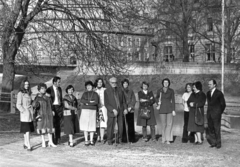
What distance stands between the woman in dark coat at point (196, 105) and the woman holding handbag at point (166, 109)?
0.52 meters

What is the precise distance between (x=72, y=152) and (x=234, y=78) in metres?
36.1

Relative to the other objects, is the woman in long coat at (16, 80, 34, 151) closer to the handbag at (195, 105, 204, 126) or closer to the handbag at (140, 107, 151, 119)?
the handbag at (140, 107, 151, 119)

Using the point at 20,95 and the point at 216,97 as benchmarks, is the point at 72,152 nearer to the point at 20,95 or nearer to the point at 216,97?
the point at 20,95

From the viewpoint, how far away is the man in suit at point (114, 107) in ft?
41.3

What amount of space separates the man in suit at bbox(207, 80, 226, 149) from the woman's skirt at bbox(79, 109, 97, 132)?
3178mm

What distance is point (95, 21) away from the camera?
1730cm

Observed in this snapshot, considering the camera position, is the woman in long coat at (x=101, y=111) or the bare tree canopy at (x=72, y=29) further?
the bare tree canopy at (x=72, y=29)

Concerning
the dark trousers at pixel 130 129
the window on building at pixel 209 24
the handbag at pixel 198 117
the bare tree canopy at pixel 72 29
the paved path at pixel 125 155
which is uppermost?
the window on building at pixel 209 24

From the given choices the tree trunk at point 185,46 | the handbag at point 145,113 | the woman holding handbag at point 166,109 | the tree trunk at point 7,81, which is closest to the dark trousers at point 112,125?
the handbag at point 145,113

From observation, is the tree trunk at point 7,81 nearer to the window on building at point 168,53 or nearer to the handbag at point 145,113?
the handbag at point 145,113

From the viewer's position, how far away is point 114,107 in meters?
12.6

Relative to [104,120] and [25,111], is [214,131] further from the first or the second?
[25,111]

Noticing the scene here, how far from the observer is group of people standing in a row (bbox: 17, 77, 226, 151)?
12.1m

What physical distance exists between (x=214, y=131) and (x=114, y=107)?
110 inches
